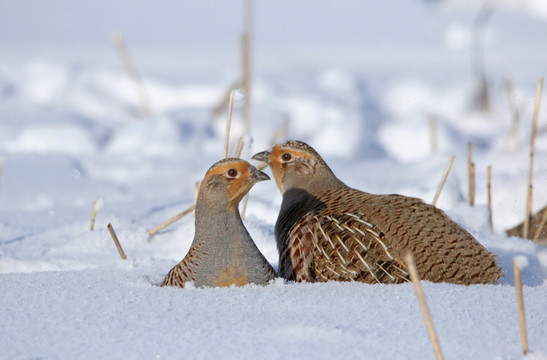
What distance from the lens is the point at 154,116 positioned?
7.10 meters

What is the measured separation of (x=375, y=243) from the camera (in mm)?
2623

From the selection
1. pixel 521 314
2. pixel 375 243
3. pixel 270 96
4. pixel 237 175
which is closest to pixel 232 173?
pixel 237 175

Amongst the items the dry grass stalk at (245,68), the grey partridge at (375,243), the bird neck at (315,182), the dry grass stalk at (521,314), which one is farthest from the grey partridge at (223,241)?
the dry grass stalk at (245,68)

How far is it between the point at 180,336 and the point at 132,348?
129 millimetres

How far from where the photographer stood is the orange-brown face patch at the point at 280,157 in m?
3.15

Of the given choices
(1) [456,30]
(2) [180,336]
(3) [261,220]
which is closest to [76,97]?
(3) [261,220]

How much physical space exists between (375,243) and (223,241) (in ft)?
1.77

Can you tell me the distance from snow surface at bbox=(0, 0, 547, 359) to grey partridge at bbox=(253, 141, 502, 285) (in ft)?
0.61

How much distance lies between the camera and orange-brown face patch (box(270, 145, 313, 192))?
10.3 ft

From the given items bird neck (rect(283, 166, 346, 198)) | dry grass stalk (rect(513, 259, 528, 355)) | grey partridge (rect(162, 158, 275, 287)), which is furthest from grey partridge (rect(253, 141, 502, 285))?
dry grass stalk (rect(513, 259, 528, 355))

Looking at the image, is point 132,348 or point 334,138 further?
point 334,138

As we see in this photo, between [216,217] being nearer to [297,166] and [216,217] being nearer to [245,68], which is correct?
[297,166]

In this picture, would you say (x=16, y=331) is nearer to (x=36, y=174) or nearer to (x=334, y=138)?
(x=36, y=174)

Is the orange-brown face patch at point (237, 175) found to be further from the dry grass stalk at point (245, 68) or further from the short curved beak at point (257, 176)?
the dry grass stalk at point (245, 68)
